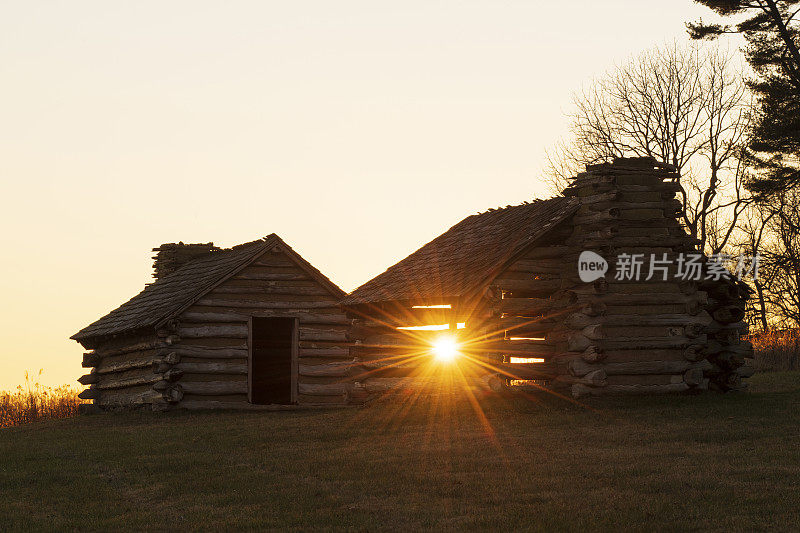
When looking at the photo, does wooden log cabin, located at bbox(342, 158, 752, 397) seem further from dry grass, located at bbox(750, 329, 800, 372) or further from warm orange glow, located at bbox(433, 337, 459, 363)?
dry grass, located at bbox(750, 329, 800, 372)

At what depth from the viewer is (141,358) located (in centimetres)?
2725

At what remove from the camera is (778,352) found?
102 ft

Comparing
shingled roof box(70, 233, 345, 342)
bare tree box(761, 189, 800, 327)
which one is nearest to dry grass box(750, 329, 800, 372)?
bare tree box(761, 189, 800, 327)

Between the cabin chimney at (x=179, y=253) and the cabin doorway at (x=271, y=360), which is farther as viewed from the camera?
the cabin chimney at (x=179, y=253)

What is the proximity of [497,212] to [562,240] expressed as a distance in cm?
515

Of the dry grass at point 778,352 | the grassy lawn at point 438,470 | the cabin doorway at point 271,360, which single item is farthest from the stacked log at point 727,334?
the cabin doorway at point 271,360

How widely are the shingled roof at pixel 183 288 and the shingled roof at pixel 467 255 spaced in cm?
226

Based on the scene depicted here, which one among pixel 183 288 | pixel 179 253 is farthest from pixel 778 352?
pixel 179 253

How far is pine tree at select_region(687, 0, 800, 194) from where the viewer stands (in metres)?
32.4

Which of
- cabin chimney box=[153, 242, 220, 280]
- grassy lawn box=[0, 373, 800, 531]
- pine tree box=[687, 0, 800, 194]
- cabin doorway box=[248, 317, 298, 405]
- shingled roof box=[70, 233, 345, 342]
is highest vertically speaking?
pine tree box=[687, 0, 800, 194]

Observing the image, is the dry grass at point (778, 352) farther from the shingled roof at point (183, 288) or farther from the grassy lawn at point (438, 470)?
the shingled roof at point (183, 288)

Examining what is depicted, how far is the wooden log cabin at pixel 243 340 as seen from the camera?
2544 cm

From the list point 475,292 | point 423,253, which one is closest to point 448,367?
point 475,292

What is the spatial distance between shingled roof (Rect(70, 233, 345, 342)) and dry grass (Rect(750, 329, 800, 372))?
14.3 m
